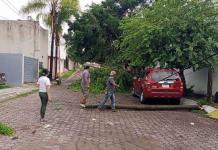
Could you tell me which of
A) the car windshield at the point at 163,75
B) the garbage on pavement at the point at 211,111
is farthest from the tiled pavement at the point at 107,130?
the car windshield at the point at 163,75

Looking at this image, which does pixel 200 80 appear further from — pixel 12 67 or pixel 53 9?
pixel 53 9

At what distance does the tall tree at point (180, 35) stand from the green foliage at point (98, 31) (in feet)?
42.0

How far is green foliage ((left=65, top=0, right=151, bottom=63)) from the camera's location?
33.4 meters

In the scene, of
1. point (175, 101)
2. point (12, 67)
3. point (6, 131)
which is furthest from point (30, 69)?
point (6, 131)


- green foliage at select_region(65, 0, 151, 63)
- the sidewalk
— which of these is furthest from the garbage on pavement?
green foliage at select_region(65, 0, 151, 63)

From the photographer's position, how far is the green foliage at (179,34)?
19266 millimetres

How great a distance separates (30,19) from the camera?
135ft

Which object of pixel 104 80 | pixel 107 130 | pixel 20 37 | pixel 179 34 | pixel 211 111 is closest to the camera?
pixel 107 130

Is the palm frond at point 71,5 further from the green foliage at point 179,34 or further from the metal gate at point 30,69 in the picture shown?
the green foliage at point 179,34

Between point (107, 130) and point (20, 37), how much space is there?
90.8ft

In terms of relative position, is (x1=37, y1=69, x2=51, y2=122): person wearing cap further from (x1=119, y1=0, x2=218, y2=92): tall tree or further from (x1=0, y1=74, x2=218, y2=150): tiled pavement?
(x1=119, y1=0, x2=218, y2=92): tall tree

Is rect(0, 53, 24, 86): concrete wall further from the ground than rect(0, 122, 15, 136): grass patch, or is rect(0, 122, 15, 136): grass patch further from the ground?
rect(0, 53, 24, 86): concrete wall

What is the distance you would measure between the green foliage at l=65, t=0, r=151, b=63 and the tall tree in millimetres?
12812

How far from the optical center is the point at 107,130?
11.8 metres
